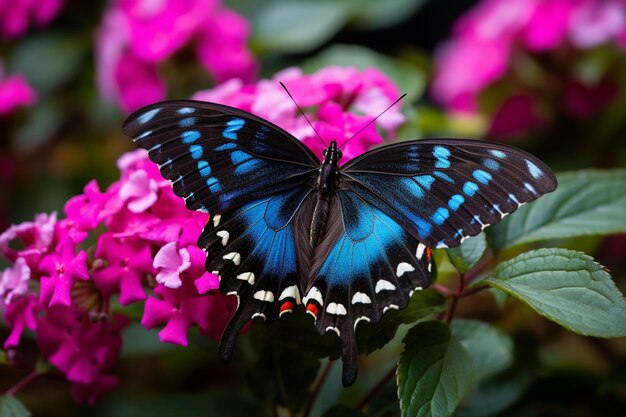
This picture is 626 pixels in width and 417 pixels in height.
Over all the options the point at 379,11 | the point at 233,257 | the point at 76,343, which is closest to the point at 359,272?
the point at 233,257

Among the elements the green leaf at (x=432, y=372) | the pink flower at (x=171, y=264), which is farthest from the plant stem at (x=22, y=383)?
the green leaf at (x=432, y=372)

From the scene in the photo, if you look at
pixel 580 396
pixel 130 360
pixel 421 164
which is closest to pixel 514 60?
pixel 580 396

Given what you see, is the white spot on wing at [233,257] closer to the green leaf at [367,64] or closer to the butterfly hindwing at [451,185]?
the butterfly hindwing at [451,185]

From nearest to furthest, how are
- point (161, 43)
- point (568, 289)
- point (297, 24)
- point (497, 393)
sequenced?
point (568, 289)
point (497, 393)
point (161, 43)
point (297, 24)

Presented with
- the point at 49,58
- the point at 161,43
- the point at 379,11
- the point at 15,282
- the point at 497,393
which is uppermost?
the point at 49,58

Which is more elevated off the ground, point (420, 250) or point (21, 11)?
point (21, 11)

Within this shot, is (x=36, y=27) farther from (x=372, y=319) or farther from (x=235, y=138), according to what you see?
(x=372, y=319)

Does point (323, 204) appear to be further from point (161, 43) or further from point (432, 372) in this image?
point (161, 43)
